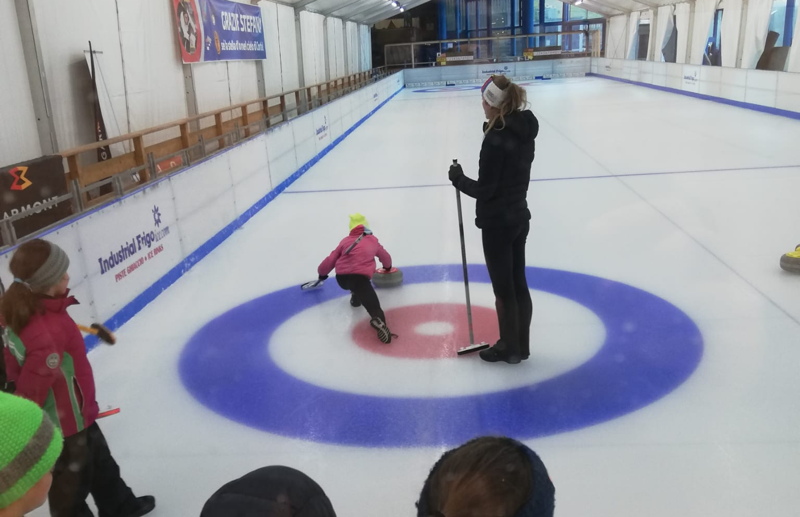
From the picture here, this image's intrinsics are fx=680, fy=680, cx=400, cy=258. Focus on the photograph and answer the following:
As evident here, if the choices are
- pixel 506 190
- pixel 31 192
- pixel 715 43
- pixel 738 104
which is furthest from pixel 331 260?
pixel 715 43

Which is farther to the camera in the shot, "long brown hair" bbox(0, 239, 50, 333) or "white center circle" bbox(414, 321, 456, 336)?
"white center circle" bbox(414, 321, 456, 336)

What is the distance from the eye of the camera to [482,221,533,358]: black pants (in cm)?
374

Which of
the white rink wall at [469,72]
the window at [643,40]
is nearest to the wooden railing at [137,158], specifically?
the window at [643,40]

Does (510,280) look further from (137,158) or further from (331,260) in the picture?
(137,158)

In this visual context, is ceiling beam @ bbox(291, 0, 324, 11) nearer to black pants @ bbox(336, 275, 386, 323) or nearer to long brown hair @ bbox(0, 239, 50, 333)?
black pants @ bbox(336, 275, 386, 323)

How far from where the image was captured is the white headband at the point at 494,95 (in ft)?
11.4

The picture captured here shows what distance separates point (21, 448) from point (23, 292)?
1369 millimetres

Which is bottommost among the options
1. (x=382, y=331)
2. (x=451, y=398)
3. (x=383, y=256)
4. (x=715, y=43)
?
(x=451, y=398)

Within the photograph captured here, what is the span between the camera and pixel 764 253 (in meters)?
5.89

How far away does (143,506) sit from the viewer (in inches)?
112

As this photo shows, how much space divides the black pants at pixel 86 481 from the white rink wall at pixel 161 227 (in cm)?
176

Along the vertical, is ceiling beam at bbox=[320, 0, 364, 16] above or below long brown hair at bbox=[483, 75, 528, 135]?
above

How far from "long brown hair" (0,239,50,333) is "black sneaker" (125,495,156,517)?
A: 0.95m

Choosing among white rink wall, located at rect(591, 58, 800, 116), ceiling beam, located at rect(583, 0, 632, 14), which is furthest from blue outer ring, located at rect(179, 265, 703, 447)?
ceiling beam, located at rect(583, 0, 632, 14)
